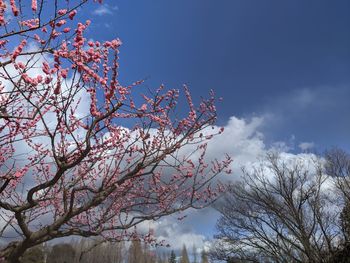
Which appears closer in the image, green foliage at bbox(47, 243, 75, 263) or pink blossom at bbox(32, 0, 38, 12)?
pink blossom at bbox(32, 0, 38, 12)

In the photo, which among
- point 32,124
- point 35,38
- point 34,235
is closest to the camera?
point 35,38

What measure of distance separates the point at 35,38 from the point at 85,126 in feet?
5.22

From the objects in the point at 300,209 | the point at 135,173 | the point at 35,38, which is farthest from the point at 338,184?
the point at 35,38

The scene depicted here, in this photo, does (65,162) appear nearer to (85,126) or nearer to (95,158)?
(85,126)

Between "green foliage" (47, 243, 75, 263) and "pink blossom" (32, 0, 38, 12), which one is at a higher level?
"green foliage" (47, 243, 75, 263)

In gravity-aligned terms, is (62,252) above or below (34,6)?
above

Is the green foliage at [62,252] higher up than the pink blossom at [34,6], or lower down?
higher up

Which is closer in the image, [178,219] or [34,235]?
[34,235]

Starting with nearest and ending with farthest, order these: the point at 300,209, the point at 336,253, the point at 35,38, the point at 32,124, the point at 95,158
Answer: the point at 35,38
the point at 32,124
the point at 95,158
the point at 336,253
the point at 300,209

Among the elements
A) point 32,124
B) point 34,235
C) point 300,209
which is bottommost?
point 34,235

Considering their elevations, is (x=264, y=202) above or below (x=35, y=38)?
above

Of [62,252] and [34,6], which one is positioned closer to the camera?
[34,6]

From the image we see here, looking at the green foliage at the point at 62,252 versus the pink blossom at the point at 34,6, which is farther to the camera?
the green foliage at the point at 62,252

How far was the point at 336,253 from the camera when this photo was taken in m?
16.3
